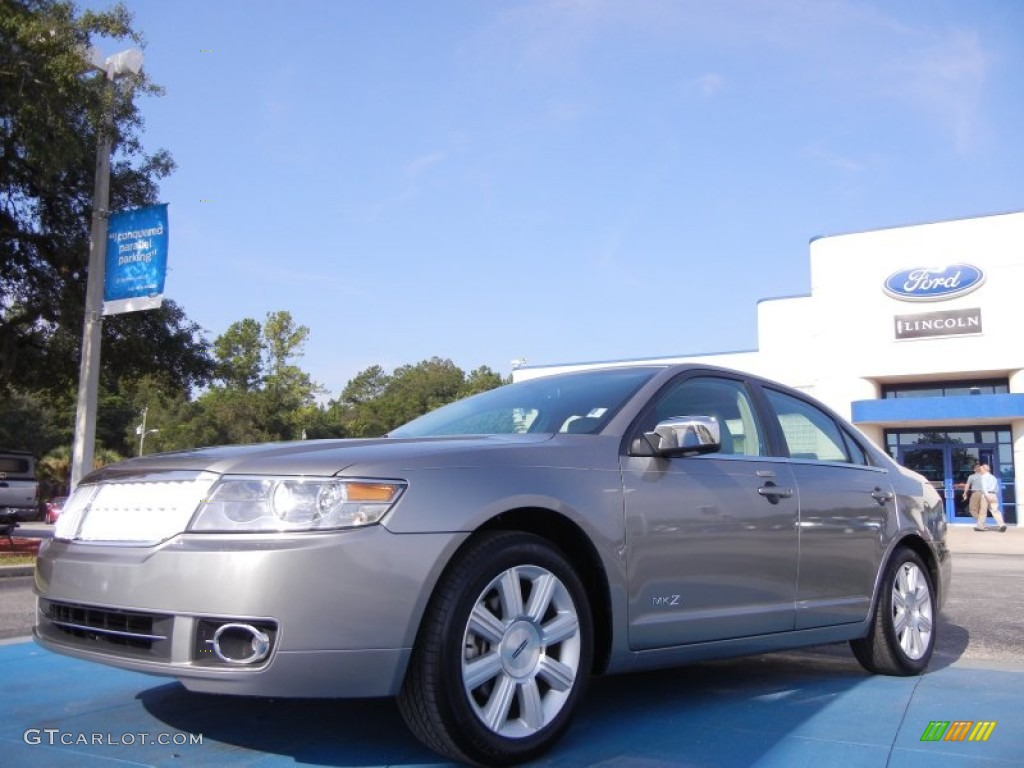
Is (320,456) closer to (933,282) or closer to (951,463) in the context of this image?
(933,282)

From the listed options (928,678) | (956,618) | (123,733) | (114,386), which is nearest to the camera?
(123,733)

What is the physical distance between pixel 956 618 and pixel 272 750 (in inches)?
232

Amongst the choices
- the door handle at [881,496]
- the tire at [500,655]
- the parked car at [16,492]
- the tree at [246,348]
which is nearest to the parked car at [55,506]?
the parked car at [16,492]

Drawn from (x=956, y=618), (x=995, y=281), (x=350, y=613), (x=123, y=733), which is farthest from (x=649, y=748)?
(x=995, y=281)

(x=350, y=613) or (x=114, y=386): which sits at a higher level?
(x=114, y=386)

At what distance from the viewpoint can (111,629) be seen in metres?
3.04

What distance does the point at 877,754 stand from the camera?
133 inches

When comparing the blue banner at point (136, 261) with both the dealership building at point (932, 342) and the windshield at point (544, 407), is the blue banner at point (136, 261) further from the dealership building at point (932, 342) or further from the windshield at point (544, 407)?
the dealership building at point (932, 342)

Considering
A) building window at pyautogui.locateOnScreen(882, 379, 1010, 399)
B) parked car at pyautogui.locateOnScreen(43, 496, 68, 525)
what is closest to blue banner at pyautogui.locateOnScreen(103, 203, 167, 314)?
parked car at pyautogui.locateOnScreen(43, 496, 68, 525)

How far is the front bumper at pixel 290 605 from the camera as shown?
9.10ft

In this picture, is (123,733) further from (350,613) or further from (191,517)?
(350,613)

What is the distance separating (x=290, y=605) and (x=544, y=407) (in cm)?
171

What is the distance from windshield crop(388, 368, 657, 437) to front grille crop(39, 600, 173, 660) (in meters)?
1.49

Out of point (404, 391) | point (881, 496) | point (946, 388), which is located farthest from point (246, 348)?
point (881, 496)
